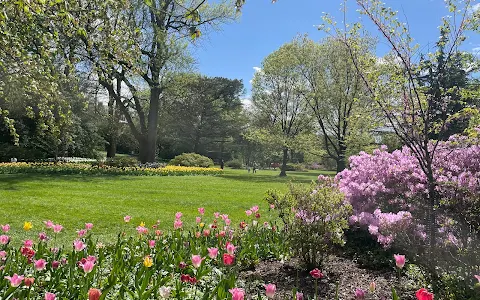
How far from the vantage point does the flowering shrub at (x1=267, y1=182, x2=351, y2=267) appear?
12.7 ft

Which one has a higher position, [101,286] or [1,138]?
[1,138]

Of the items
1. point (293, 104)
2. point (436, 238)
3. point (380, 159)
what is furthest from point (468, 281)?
point (293, 104)

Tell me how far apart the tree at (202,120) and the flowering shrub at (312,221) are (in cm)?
3732

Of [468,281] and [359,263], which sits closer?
[468,281]

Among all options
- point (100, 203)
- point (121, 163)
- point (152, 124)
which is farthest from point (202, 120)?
point (100, 203)

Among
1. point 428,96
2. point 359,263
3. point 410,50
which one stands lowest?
point 359,263

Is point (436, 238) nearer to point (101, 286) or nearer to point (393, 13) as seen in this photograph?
point (393, 13)

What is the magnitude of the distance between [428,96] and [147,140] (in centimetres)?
1944

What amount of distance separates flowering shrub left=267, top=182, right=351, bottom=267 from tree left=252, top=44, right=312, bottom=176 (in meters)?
19.7

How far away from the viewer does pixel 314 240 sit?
149 inches

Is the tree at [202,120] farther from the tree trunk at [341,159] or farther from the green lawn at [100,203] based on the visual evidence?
the green lawn at [100,203]

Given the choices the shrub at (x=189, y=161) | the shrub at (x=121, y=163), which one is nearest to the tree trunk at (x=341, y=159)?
the shrub at (x=189, y=161)

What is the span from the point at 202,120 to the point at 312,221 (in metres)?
41.0

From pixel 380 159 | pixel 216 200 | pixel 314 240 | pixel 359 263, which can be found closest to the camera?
pixel 314 240
